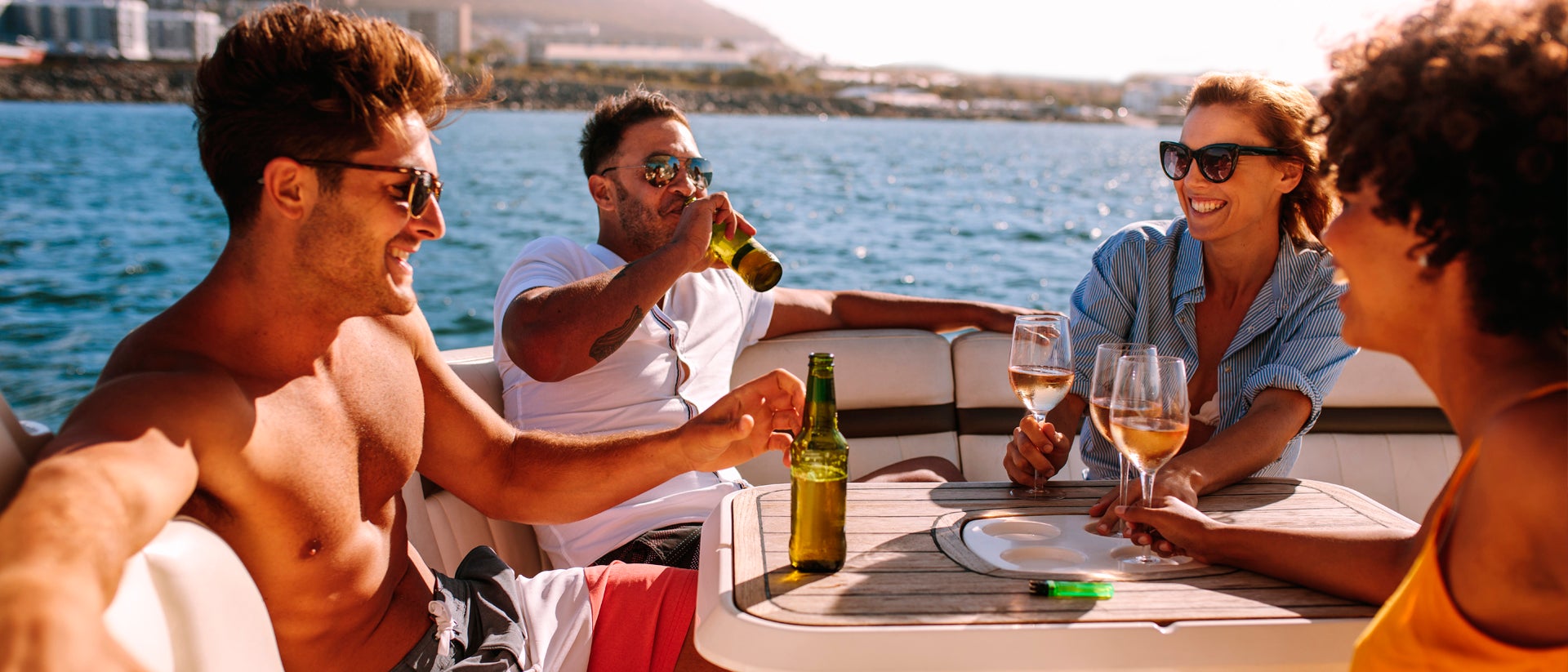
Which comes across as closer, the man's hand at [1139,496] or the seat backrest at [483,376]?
the man's hand at [1139,496]

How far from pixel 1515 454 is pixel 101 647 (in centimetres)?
131

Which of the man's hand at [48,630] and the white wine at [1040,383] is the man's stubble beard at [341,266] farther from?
the white wine at [1040,383]

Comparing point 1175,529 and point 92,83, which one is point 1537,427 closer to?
point 1175,529

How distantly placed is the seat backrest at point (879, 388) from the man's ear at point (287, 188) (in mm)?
1798

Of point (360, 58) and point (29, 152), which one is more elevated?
point (360, 58)

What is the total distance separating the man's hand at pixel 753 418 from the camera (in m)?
1.86

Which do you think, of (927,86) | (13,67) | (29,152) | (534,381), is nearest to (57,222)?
(29,152)

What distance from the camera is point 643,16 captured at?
135000 mm

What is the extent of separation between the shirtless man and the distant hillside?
104880 millimetres

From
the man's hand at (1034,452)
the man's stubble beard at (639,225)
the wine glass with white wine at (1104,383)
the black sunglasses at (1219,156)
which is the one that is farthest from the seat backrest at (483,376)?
the black sunglasses at (1219,156)

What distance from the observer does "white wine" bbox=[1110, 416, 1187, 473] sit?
1.55 m

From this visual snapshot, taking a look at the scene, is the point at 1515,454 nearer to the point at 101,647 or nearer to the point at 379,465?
the point at 101,647

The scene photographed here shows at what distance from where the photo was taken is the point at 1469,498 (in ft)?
3.64

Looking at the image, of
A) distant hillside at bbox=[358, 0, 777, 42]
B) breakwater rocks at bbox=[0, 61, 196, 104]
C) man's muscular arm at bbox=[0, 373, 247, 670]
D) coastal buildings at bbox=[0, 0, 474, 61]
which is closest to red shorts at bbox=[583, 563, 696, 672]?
man's muscular arm at bbox=[0, 373, 247, 670]
